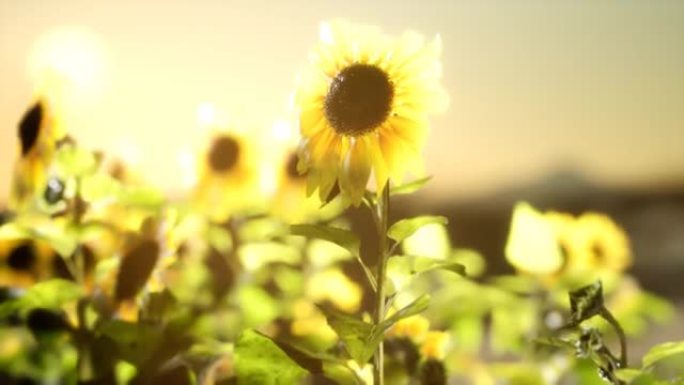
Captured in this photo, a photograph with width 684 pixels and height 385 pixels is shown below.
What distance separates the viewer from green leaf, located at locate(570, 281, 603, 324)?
0.56 meters

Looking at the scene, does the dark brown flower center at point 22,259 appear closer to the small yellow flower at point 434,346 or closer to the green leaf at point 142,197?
the green leaf at point 142,197

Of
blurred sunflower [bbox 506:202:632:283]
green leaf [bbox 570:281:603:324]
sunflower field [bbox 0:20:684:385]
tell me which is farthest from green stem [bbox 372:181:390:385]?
blurred sunflower [bbox 506:202:632:283]

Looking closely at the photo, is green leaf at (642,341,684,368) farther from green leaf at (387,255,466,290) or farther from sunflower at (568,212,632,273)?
sunflower at (568,212,632,273)

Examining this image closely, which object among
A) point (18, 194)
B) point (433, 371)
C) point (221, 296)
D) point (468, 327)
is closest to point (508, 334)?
point (468, 327)

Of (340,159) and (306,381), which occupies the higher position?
(340,159)

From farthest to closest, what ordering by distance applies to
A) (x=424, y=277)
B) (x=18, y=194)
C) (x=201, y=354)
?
(x=424, y=277), (x=18, y=194), (x=201, y=354)

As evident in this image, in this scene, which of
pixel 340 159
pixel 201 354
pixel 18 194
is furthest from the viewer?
pixel 18 194

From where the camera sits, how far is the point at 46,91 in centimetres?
86

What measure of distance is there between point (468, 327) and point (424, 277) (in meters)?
0.12

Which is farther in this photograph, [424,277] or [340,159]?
[424,277]

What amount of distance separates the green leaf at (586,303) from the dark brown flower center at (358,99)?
161 mm

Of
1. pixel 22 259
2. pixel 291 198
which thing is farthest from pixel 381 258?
pixel 22 259

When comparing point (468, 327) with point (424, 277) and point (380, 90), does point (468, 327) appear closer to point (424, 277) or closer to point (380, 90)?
point (424, 277)

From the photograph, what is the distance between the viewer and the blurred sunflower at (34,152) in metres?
0.82
